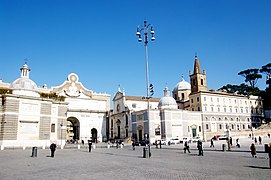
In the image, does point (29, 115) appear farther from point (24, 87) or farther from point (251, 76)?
point (251, 76)

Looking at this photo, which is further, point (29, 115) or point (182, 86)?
point (182, 86)

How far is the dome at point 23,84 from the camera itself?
40500 mm

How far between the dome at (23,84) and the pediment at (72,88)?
63.8 feet

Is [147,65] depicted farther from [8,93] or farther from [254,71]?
[254,71]

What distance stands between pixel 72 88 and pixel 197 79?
109 feet

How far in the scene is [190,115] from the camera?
195 ft

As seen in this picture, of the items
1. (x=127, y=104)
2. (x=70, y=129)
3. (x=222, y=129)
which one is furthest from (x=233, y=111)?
(x=70, y=129)

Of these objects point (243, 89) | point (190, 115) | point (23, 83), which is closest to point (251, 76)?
point (243, 89)

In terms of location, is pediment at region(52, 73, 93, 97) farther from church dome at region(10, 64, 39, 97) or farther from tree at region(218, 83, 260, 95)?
tree at region(218, 83, 260, 95)

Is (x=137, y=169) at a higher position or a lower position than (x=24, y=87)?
lower

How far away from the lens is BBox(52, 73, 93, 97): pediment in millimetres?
62466

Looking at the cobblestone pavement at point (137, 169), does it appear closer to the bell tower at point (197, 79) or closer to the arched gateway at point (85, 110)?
Answer: the arched gateway at point (85, 110)

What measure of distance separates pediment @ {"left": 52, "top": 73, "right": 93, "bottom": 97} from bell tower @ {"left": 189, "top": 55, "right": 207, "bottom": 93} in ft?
97.0

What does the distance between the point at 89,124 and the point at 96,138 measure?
174 inches
